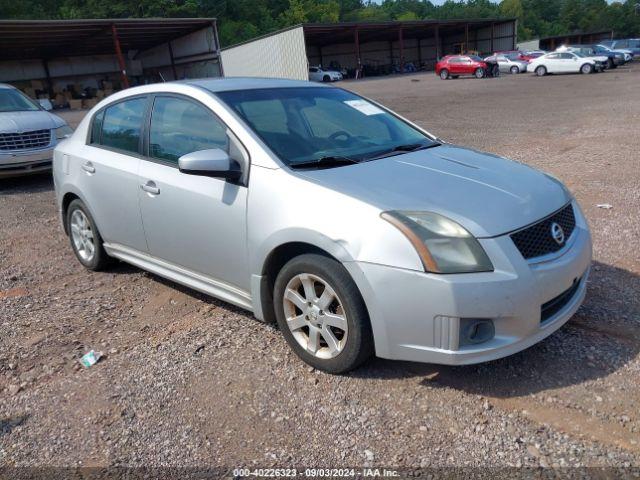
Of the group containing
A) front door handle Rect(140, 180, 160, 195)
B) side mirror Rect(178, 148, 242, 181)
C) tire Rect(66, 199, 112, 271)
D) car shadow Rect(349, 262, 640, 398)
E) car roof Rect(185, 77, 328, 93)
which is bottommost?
car shadow Rect(349, 262, 640, 398)

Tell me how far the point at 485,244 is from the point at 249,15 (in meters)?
78.0

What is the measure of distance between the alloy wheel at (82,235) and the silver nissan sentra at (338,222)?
1.56 ft

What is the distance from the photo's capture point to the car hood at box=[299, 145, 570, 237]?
284cm

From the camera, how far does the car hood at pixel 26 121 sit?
8750mm

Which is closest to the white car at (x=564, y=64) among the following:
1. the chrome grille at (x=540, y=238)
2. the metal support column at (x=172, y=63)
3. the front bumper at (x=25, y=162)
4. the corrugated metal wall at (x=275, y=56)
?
the corrugated metal wall at (x=275, y=56)

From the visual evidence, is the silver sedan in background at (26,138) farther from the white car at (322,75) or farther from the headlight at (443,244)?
the white car at (322,75)

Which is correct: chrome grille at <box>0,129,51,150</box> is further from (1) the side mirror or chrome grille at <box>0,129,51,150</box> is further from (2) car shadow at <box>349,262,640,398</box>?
(2) car shadow at <box>349,262,640,398</box>

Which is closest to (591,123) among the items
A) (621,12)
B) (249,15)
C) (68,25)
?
(68,25)

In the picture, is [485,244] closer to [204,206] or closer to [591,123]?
[204,206]

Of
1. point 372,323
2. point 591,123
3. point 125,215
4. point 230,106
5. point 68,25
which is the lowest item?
point 591,123

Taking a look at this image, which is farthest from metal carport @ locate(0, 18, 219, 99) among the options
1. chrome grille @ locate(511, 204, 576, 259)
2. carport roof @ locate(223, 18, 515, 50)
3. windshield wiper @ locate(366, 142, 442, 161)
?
chrome grille @ locate(511, 204, 576, 259)

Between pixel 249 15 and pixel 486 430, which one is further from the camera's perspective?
pixel 249 15

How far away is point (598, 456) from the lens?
94.4 inches

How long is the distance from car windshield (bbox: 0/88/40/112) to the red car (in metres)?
33.8
